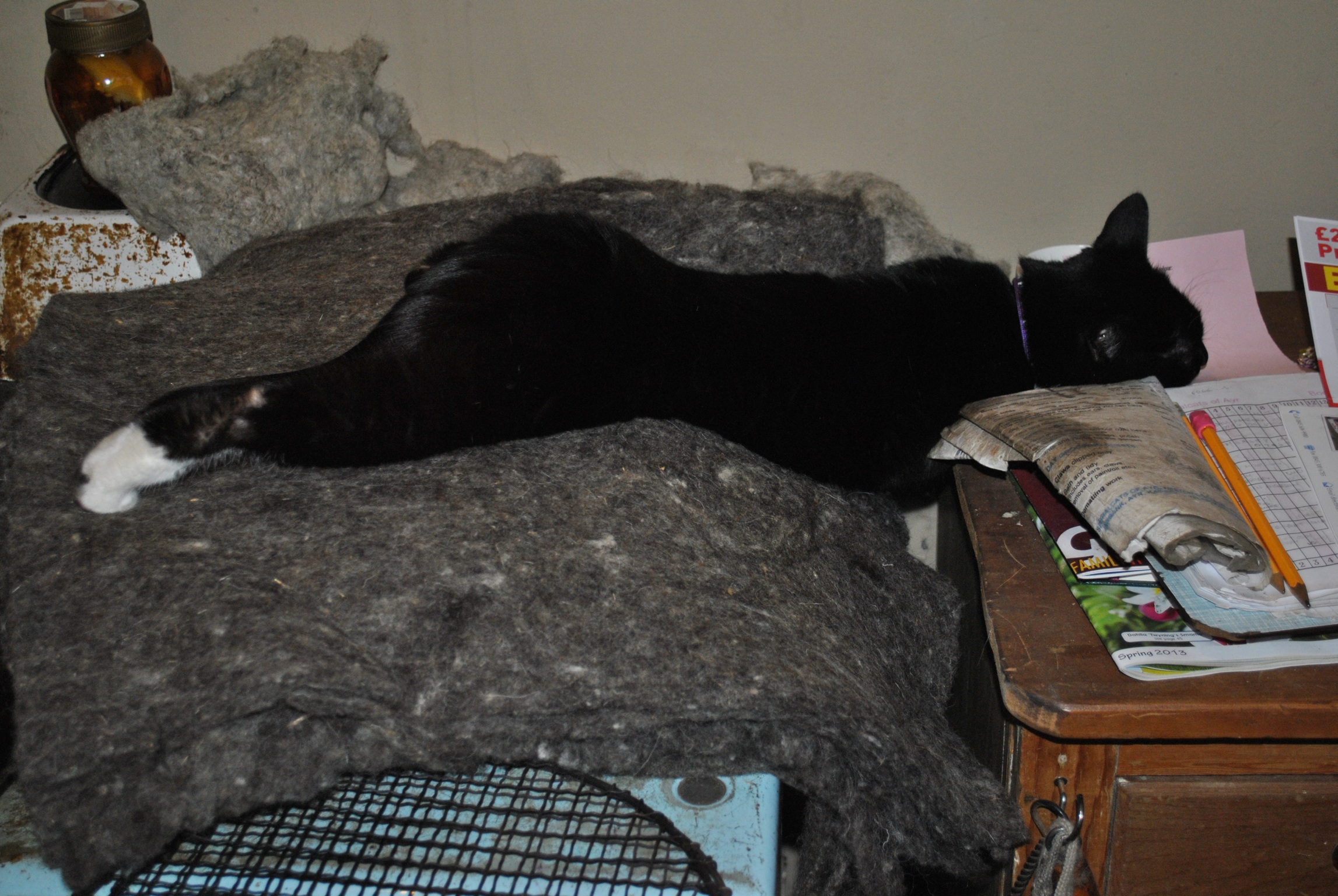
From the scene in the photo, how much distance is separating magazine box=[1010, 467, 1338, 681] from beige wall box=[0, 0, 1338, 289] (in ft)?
2.38

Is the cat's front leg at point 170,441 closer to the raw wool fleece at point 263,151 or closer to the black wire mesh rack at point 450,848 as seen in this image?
the black wire mesh rack at point 450,848

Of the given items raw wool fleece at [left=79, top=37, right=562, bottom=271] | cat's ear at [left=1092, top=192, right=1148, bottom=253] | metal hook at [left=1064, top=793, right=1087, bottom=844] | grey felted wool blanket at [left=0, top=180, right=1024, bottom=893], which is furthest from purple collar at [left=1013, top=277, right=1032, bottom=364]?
raw wool fleece at [left=79, top=37, right=562, bottom=271]

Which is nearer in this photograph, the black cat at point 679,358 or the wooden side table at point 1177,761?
the wooden side table at point 1177,761

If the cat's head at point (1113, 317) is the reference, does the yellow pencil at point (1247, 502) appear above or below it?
below

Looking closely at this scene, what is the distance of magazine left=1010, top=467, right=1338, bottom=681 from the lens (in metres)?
0.71

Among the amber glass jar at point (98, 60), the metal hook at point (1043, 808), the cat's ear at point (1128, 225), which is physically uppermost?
the amber glass jar at point (98, 60)

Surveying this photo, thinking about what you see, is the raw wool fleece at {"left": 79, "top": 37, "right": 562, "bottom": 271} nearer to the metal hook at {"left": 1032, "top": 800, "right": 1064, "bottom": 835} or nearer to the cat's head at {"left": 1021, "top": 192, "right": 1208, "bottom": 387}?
the cat's head at {"left": 1021, "top": 192, "right": 1208, "bottom": 387}

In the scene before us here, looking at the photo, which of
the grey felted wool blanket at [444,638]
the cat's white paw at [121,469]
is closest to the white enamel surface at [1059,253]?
the grey felted wool blanket at [444,638]

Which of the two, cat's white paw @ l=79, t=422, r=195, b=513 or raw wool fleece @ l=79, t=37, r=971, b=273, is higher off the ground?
raw wool fleece @ l=79, t=37, r=971, b=273

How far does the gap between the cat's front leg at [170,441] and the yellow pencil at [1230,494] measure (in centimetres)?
90

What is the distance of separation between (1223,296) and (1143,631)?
2.23 feet

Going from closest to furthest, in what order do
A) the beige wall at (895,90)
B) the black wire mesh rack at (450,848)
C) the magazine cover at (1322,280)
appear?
the black wire mesh rack at (450,848), the magazine cover at (1322,280), the beige wall at (895,90)

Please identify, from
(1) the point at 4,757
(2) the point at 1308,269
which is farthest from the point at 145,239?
(2) the point at 1308,269

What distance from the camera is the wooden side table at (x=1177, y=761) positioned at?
68cm
